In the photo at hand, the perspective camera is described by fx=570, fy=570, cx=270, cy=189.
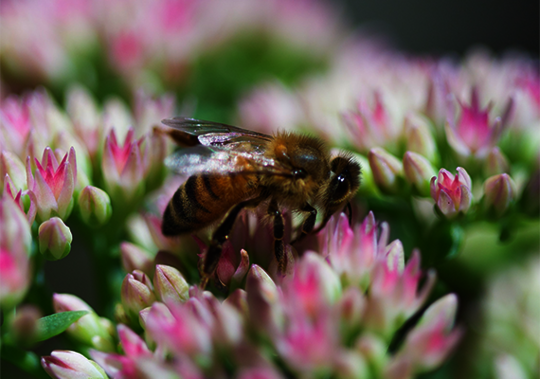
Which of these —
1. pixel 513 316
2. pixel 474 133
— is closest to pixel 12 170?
pixel 474 133

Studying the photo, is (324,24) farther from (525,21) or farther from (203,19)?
(525,21)

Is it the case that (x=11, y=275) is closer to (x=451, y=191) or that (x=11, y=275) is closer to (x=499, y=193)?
(x=451, y=191)

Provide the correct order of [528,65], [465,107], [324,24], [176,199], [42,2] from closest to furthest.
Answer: [176,199] → [465,107] → [528,65] → [42,2] → [324,24]

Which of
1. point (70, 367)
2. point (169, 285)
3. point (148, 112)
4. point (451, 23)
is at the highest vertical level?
point (451, 23)

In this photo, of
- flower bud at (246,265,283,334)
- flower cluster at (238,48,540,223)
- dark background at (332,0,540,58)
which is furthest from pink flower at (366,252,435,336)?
dark background at (332,0,540,58)

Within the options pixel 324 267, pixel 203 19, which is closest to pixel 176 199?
pixel 324 267

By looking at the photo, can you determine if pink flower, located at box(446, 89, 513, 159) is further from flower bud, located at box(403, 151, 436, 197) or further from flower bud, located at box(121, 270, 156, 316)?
flower bud, located at box(121, 270, 156, 316)
